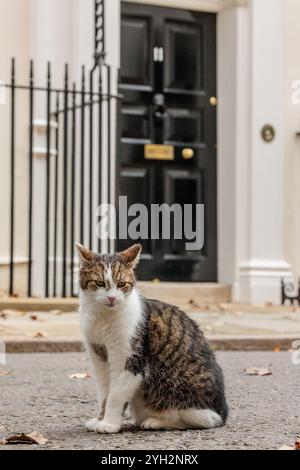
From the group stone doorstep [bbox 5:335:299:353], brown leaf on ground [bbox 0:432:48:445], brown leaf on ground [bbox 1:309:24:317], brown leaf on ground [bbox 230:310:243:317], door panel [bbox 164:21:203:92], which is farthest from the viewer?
door panel [bbox 164:21:203:92]

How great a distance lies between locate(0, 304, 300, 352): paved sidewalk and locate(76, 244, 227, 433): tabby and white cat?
250cm

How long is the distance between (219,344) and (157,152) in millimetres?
3378

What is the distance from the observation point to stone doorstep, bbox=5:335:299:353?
5.38 metres

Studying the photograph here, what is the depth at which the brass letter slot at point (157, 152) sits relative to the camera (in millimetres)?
8656

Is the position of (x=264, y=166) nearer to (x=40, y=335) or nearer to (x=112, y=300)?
(x=40, y=335)

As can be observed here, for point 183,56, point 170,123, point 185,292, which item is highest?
point 183,56

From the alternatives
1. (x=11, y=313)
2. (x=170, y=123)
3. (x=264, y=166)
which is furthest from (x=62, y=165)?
(x=264, y=166)

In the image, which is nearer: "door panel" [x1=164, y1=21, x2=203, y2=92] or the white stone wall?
"door panel" [x1=164, y1=21, x2=203, y2=92]

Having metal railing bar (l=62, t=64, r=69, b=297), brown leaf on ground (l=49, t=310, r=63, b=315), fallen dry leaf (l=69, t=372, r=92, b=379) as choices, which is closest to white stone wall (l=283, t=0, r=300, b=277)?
metal railing bar (l=62, t=64, r=69, b=297)

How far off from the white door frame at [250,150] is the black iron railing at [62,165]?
4.22 feet

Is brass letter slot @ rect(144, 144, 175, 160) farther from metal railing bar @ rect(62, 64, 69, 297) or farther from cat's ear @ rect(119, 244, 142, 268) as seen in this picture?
cat's ear @ rect(119, 244, 142, 268)

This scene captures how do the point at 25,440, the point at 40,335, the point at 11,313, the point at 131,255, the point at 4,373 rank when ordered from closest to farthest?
1. the point at 25,440
2. the point at 131,255
3. the point at 4,373
4. the point at 40,335
5. the point at 11,313

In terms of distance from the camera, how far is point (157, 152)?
342 inches

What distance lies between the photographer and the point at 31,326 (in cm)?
600
